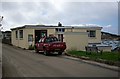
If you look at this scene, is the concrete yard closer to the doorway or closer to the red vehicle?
the red vehicle

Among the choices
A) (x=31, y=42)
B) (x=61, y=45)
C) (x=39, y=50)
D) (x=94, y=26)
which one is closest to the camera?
(x=61, y=45)

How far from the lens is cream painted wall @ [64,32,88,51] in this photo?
32.5 meters

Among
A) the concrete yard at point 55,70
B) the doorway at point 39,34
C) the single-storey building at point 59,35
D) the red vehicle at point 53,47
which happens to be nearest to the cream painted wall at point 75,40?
the single-storey building at point 59,35

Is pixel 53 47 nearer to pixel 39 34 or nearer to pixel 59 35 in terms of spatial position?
pixel 39 34

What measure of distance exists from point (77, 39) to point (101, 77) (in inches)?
821

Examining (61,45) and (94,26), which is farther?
(94,26)

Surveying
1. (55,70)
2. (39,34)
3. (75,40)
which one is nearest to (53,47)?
(75,40)

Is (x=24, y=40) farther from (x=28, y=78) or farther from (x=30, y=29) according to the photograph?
(x=28, y=78)

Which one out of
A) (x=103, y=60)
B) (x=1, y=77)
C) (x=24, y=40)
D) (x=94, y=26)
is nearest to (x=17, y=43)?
(x=24, y=40)

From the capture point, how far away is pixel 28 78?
40.4 feet

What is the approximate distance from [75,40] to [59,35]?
11497 millimetres

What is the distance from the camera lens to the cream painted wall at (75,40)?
32.5 meters

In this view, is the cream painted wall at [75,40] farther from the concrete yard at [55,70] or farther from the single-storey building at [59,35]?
the concrete yard at [55,70]

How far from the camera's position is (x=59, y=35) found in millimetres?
44094
